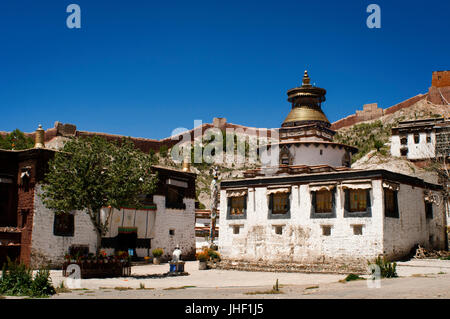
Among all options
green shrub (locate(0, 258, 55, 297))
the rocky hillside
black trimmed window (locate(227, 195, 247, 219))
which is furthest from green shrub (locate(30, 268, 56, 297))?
the rocky hillside

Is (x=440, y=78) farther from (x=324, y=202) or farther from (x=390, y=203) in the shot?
(x=324, y=202)

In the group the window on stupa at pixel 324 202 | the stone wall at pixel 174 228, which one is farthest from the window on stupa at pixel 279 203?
the stone wall at pixel 174 228

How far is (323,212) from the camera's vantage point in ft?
95.9

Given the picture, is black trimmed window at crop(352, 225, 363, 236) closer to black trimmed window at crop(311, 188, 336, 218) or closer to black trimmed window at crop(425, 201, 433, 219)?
black trimmed window at crop(311, 188, 336, 218)

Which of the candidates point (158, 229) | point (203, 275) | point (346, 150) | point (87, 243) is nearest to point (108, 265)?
point (203, 275)

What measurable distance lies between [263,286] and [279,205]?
11103mm

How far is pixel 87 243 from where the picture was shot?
32.2 metres

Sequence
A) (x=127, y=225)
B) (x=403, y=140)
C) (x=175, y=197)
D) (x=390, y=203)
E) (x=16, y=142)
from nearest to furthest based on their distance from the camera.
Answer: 1. (x=390, y=203)
2. (x=127, y=225)
3. (x=175, y=197)
4. (x=16, y=142)
5. (x=403, y=140)

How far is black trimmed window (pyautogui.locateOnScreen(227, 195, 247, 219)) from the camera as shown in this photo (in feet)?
108

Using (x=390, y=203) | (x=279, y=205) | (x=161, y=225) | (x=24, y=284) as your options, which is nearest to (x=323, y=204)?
(x=279, y=205)

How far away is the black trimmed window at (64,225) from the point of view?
1201 inches

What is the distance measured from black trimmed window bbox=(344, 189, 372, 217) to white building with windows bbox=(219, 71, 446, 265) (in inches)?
2.2

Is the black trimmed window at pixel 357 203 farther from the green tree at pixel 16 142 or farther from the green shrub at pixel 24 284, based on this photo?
the green tree at pixel 16 142
